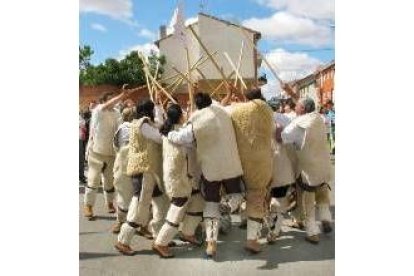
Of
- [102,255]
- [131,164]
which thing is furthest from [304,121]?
[102,255]

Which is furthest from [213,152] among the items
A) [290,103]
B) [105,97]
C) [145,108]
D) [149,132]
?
[105,97]

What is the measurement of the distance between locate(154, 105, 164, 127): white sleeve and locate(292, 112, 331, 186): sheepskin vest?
1.22 meters

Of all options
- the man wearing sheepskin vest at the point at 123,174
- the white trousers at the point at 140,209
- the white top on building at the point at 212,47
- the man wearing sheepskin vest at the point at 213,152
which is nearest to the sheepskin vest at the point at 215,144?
the man wearing sheepskin vest at the point at 213,152

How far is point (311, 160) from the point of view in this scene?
5.78 metres

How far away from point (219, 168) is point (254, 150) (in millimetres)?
336

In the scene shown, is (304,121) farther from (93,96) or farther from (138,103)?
(93,96)

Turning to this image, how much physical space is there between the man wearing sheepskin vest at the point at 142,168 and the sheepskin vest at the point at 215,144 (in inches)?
15.9

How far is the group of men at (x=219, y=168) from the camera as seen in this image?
5.43m

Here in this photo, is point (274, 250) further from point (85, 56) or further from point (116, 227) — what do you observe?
point (85, 56)

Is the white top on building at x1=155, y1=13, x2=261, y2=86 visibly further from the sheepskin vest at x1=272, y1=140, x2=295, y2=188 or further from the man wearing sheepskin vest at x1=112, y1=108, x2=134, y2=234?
the sheepskin vest at x1=272, y1=140, x2=295, y2=188

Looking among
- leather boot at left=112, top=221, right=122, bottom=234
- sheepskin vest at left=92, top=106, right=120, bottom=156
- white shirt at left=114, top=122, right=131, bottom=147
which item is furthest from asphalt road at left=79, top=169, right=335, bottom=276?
sheepskin vest at left=92, top=106, right=120, bottom=156
